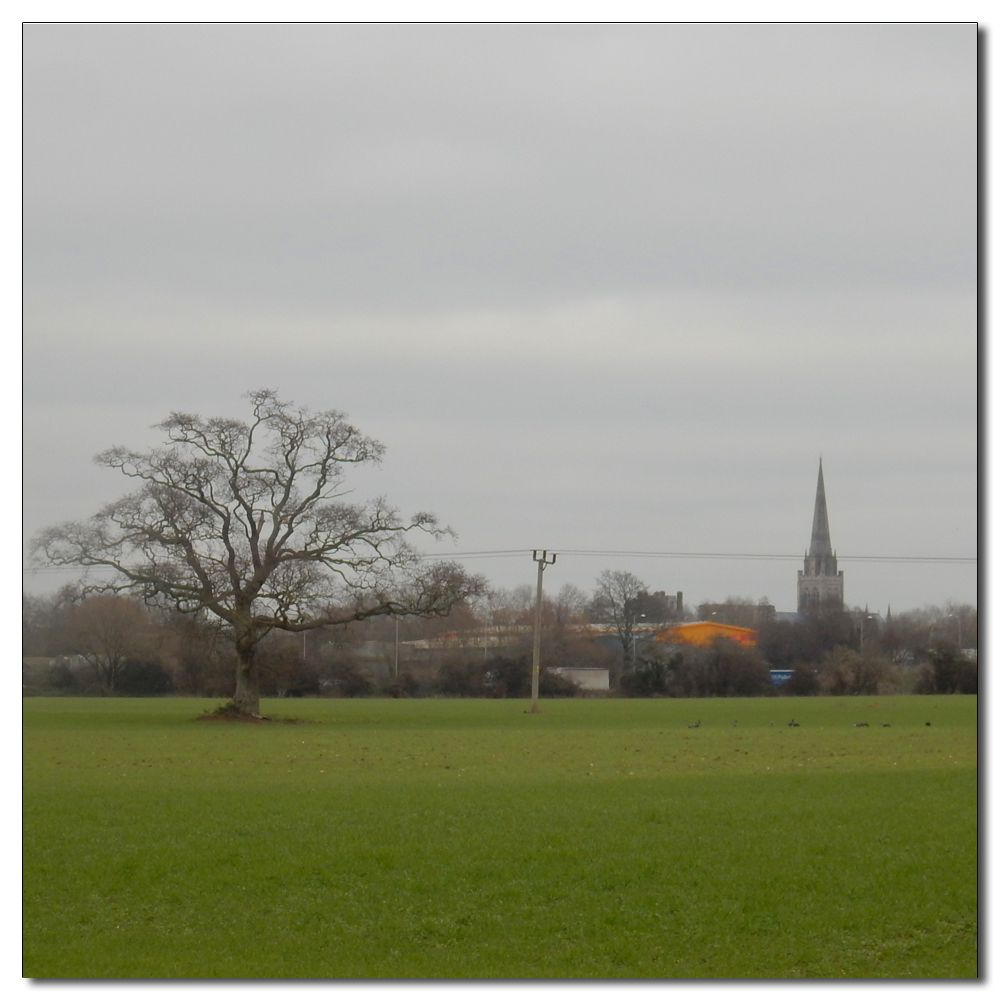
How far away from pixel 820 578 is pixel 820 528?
78.3 feet

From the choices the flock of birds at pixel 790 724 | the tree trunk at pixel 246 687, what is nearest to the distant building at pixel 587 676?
the flock of birds at pixel 790 724

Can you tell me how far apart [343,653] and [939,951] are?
5834 cm

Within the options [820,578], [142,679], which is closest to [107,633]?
[142,679]

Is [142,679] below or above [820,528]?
below

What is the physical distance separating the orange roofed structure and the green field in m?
52.6

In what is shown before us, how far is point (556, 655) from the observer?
79500mm

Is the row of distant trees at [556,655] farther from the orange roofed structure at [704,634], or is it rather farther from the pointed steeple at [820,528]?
the pointed steeple at [820,528]

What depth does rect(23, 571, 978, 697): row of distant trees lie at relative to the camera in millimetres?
49938

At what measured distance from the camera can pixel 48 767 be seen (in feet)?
78.7

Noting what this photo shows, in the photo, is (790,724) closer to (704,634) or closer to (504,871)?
(504,871)

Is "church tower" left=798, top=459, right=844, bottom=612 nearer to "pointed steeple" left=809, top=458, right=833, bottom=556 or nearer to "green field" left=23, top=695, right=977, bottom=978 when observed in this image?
"pointed steeple" left=809, top=458, right=833, bottom=556

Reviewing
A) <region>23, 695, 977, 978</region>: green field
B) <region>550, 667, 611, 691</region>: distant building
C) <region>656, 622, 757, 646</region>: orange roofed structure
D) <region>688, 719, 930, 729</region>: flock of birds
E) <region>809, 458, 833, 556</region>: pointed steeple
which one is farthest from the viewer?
<region>550, 667, 611, 691</region>: distant building

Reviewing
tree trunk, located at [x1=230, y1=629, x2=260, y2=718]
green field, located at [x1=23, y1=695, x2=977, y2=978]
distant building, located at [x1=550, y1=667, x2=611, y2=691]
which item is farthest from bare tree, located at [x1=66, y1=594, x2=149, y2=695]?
distant building, located at [x1=550, y1=667, x2=611, y2=691]

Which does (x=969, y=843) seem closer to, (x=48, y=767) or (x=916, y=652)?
(x=48, y=767)
